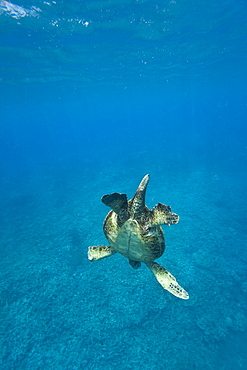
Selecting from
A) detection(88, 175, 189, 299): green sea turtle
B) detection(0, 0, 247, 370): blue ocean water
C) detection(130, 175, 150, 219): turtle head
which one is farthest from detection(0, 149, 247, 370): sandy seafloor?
detection(130, 175, 150, 219): turtle head

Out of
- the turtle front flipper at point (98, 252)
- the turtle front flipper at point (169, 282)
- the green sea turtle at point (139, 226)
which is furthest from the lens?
the turtle front flipper at point (98, 252)

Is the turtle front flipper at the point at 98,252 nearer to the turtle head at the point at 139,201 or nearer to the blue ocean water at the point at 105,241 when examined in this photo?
the turtle head at the point at 139,201

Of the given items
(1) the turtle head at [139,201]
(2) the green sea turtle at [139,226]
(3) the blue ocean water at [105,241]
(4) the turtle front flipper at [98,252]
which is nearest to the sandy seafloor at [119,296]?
(3) the blue ocean water at [105,241]

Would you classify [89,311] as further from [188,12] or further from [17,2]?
[188,12]

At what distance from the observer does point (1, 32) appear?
11945mm

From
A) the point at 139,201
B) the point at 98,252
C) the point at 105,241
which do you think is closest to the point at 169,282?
the point at 98,252

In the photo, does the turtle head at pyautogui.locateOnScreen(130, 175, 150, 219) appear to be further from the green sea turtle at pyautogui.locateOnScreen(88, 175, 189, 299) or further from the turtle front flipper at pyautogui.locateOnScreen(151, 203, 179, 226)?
the turtle front flipper at pyautogui.locateOnScreen(151, 203, 179, 226)

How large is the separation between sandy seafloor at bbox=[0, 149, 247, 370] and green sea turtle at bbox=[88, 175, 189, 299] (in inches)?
176

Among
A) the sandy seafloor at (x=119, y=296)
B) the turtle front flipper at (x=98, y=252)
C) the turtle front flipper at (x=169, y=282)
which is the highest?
the turtle front flipper at (x=98, y=252)

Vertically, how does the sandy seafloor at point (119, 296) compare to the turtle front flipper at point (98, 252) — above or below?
below

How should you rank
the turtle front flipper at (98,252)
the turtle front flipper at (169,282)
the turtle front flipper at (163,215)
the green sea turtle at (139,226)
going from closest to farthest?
the turtle front flipper at (163,215), the green sea turtle at (139,226), the turtle front flipper at (169,282), the turtle front flipper at (98,252)

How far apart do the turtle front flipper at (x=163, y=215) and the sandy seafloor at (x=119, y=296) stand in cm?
596

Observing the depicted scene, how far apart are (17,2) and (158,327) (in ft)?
51.1

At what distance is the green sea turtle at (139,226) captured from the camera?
118 inches
